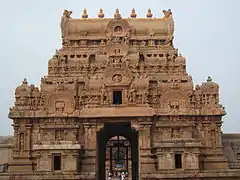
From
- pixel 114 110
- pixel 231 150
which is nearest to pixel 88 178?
pixel 114 110

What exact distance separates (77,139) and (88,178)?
348cm

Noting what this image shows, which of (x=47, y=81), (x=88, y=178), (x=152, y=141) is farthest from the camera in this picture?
(x=47, y=81)

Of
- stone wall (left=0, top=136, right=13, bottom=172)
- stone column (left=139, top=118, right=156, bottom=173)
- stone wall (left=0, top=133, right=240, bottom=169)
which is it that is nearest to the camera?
stone column (left=139, top=118, right=156, bottom=173)

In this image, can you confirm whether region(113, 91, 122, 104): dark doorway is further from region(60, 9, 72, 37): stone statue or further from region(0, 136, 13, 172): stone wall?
region(0, 136, 13, 172): stone wall

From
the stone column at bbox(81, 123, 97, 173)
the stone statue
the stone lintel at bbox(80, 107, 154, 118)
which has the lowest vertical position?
the stone column at bbox(81, 123, 97, 173)

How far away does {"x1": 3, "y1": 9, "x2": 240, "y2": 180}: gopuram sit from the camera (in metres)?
26.2

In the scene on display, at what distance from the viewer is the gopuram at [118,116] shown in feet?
85.9

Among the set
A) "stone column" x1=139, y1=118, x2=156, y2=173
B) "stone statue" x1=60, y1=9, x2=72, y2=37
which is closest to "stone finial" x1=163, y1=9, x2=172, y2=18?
"stone statue" x1=60, y1=9, x2=72, y2=37

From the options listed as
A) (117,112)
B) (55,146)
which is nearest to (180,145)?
(117,112)

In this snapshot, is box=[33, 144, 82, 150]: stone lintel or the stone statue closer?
box=[33, 144, 82, 150]: stone lintel

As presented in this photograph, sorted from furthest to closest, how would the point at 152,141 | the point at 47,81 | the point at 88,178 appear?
the point at 47,81 < the point at 152,141 < the point at 88,178

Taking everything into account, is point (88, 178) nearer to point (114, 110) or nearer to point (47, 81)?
point (114, 110)

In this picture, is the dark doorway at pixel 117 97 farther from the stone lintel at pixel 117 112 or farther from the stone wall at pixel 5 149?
the stone wall at pixel 5 149

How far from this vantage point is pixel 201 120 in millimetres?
28500
